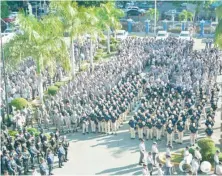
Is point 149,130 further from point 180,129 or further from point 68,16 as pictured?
point 68,16

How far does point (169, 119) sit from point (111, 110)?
10.0 ft

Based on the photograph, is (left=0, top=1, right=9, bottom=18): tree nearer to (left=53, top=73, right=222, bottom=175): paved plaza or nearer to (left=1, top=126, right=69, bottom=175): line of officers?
(left=53, top=73, right=222, bottom=175): paved plaza

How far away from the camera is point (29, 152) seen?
1908 cm

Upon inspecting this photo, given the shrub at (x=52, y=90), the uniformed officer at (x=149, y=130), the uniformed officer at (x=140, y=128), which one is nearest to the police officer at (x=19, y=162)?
the uniformed officer at (x=140, y=128)

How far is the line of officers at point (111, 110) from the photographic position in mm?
22547

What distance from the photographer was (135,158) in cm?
2027

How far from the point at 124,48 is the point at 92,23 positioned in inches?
259

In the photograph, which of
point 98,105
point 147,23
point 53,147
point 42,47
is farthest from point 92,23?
point 147,23

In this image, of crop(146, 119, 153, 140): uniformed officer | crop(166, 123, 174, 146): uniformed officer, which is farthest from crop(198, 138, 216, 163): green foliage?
crop(146, 119, 153, 140): uniformed officer

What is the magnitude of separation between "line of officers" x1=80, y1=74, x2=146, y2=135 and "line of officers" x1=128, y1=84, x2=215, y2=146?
1.04 m

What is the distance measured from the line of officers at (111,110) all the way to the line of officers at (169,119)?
1.04 metres

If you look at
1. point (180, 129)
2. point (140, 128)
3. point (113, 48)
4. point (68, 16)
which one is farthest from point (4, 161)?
point (113, 48)

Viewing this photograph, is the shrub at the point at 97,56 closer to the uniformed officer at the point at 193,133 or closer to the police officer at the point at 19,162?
the uniformed officer at the point at 193,133

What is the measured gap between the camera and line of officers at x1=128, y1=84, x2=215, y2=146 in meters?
21.0
